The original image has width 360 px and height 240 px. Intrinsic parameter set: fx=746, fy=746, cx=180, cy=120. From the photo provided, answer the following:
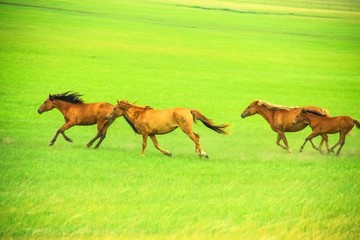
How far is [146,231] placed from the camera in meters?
9.75

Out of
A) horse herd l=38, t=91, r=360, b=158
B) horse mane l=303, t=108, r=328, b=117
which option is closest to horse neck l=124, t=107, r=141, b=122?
horse herd l=38, t=91, r=360, b=158

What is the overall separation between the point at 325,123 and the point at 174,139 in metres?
4.01

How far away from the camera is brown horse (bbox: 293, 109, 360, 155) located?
16109 millimetres

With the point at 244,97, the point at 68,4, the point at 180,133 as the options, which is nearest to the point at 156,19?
the point at 68,4

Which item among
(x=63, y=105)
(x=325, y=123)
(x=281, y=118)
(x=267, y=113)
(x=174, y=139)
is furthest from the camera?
(x=174, y=139)

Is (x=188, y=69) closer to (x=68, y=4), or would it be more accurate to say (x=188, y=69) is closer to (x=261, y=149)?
(x=261, y=149)

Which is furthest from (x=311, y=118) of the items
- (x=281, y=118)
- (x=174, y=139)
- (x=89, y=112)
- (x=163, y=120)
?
(x=89, y=112)

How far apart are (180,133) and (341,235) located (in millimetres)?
10122

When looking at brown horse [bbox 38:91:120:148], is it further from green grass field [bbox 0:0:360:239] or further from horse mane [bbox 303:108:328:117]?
horse mane [bbox 303:108:328:117]

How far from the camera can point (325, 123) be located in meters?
16.2

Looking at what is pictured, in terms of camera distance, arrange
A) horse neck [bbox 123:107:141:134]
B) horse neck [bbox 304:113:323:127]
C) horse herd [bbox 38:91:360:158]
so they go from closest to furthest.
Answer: horse herd [bbox 38:91:360:158], horse neck [bbox 123:107:141:134], horse neck [bbox 304:113:323:127]

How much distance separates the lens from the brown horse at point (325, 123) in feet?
52.9

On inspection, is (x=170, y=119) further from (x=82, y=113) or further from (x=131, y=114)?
(x=82, y=113)

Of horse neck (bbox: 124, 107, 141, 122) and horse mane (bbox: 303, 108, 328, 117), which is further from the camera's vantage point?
horse mane (bbox: 303, 108, 328, 117)
